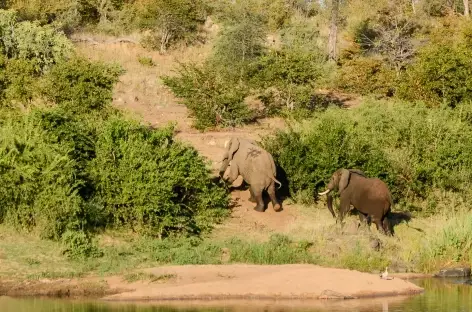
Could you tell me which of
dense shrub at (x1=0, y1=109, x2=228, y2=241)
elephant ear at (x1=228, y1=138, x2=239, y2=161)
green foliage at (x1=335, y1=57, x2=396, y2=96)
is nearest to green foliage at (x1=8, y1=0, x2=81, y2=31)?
green foliage at (x1=335, y1=57, x2=396, y2=96)

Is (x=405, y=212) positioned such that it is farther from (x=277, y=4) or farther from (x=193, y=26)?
(x=277, y=4)

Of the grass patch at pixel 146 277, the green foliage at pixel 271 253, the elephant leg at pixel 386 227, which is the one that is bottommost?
the elephant leg at pixel 386 227

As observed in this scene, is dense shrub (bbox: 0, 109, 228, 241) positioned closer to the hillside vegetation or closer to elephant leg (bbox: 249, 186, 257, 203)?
the hillside vegetation

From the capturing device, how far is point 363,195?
2050 cm

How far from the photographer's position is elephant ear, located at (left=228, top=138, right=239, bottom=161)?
22.8m

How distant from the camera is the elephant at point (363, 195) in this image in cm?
2023

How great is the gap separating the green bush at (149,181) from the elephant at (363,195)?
262cm

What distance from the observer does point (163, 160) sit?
66.3ft

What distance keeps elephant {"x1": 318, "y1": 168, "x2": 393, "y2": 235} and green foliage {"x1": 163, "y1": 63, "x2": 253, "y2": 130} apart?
8.08 metres

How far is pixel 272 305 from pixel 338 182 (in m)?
6.30

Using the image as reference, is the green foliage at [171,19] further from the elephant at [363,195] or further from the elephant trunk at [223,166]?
the elephant at [363,195]

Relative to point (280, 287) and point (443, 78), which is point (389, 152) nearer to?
point (443, 78)

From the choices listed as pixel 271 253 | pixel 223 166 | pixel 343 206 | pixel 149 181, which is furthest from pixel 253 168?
pixel 271 253

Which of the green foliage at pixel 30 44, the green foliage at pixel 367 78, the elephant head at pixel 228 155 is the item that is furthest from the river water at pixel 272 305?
the green foliage at pixel 367 78
